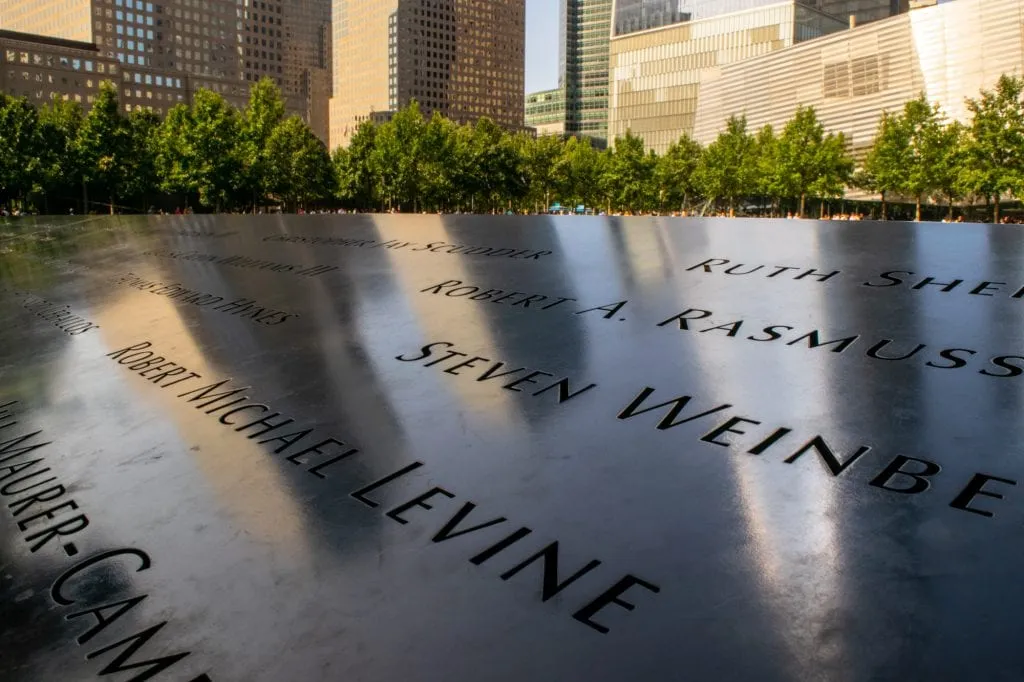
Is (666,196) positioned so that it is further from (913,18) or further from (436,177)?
(913,18)

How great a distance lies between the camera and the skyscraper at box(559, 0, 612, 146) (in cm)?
18762

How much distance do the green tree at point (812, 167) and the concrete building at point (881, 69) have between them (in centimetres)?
767

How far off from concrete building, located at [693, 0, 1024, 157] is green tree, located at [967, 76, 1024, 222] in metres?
12.5

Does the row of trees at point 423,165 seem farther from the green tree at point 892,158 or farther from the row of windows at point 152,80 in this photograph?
the row of windows at point 152,80

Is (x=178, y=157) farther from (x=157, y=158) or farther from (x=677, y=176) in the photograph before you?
(x=677, y=176)

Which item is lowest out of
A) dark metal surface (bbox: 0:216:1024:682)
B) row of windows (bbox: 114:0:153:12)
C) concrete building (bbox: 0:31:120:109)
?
dark metal surface (bbox: 0:216:1024:682)

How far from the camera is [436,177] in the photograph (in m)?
60.3

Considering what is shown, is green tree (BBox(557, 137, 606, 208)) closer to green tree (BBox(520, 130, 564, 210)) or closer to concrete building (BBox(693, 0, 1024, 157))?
green tree (BBox(520, 130, 564, 210))

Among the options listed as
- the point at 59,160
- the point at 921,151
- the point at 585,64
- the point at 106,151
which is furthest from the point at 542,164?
the point at 585,64

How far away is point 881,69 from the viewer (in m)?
78.0

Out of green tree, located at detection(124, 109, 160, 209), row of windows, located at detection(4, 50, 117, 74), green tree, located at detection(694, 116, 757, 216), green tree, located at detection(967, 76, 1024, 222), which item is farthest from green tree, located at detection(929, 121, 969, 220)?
row of windows, located at detection(4, 50, 117, 74)

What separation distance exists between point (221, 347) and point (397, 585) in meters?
4.82

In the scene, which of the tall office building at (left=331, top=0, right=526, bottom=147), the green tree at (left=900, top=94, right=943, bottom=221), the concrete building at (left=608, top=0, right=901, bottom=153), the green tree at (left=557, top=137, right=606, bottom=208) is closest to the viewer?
the green tree at (left=900, top=94, right=943, bottom=221)

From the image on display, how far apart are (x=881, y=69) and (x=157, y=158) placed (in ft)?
205
